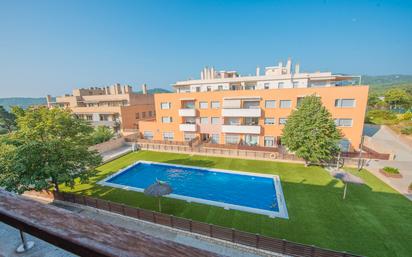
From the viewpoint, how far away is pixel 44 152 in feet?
40.3

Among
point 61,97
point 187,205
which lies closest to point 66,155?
point 187,205

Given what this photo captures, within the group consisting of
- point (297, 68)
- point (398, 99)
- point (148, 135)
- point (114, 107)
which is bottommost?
point (148, 135)

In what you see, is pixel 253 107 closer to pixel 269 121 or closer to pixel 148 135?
pixel 269 121

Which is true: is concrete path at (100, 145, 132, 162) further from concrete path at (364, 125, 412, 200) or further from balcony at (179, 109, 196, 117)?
concrete path at (364, 125, 412, 200)

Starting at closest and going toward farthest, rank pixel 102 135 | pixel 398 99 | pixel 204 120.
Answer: pixel 204 120 < pixel 102 135 < pixel 398 99

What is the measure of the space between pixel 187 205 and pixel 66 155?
9172 mm

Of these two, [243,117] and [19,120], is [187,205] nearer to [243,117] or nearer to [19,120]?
[19,120]

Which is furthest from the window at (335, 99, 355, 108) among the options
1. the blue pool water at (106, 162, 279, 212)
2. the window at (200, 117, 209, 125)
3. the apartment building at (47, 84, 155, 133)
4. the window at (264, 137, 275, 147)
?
the apartment building at (47, 84, 155, 133)

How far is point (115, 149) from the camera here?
28312 millimetres

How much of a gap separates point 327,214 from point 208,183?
9.41m

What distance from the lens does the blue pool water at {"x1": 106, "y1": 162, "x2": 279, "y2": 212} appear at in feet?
48.0

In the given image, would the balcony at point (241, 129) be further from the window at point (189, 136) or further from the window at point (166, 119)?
A: the window at point (166, 119)

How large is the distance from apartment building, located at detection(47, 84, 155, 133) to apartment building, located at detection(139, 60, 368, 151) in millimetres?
5820

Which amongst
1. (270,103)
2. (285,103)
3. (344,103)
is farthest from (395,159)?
(270,103)
